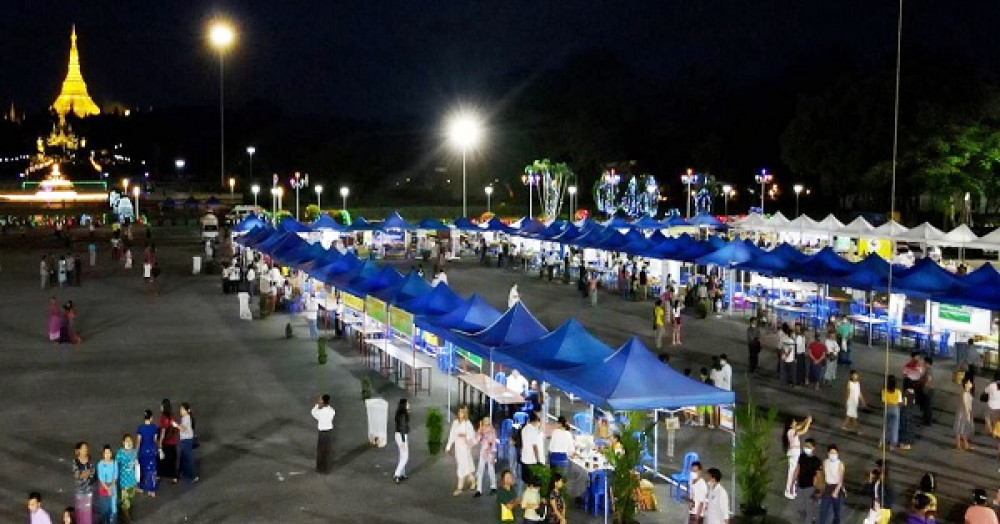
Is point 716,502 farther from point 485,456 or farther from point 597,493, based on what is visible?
point 485,456

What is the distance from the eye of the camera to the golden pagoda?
159 meters

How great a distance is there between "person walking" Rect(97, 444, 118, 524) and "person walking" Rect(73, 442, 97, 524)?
0.11 metres

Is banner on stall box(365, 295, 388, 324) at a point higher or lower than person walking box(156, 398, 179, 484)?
higher

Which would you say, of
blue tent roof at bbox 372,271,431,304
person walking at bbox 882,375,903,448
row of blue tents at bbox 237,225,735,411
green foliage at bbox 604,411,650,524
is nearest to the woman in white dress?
row of blue tents at bbox 237,225,735,411

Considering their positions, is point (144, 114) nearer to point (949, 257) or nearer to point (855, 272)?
point (949, 257)

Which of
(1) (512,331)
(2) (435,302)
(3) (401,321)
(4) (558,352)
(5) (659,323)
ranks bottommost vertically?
(5) (659,323)

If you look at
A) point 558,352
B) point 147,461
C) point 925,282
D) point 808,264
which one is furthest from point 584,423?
point 808,264

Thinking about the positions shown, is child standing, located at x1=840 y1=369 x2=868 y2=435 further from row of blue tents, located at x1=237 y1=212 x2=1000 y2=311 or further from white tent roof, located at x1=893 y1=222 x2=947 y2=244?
white tent roof, located at x1=893 y1=222 x2=947 y2=244

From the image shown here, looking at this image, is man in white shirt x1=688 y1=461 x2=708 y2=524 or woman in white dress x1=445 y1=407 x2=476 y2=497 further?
woman in white dress x1=445 y1=407 x2=476 y2=497

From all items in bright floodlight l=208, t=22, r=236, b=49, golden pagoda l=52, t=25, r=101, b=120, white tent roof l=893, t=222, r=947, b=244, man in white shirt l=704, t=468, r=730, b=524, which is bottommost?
man in white shirt l=704, t=468, r=730, b=524

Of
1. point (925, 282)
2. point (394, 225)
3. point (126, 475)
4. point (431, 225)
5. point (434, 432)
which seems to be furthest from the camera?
point (394, 225)

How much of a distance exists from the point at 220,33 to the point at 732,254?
109ft

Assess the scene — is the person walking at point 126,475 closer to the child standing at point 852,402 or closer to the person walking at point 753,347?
the child standing at point 852,402

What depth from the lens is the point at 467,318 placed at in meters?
17.1
